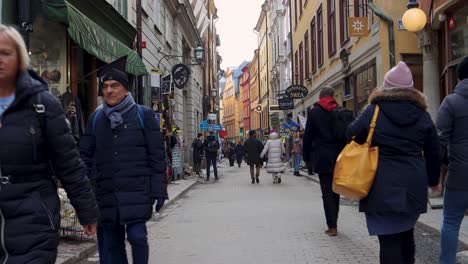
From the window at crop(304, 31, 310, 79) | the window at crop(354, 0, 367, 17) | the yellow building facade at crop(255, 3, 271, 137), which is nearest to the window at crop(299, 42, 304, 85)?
the window at crop(304, 31, 310, 79)

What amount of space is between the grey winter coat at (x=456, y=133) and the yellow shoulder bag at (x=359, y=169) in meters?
0.98

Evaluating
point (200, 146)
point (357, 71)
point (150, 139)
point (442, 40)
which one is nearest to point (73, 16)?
point (150, 139)

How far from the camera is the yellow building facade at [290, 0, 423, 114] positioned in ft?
42.3

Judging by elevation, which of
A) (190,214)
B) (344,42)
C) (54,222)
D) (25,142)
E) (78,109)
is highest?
(344,42)

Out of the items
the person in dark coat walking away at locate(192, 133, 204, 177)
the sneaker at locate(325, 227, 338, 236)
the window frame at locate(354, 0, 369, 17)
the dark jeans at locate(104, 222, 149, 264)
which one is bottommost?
the sneaker at locate(325, 227, 338, 236)

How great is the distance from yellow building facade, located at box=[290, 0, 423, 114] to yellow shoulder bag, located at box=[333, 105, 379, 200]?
23.3 ft

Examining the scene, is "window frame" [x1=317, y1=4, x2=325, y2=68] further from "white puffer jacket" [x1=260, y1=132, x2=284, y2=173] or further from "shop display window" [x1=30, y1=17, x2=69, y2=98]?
"shop display window" [x1=30, y1=17, x2=69, y2=98]

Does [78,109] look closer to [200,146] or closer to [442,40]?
[442,40]

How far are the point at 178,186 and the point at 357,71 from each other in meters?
6.80

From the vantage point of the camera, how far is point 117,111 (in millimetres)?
4234

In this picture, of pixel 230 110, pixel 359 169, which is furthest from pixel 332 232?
pixel 230 110

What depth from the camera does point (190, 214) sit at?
395 inches

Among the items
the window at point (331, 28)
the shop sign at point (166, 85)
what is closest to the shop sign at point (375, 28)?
the window at point (331, 28)

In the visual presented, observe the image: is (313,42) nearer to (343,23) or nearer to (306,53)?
(306,53)
